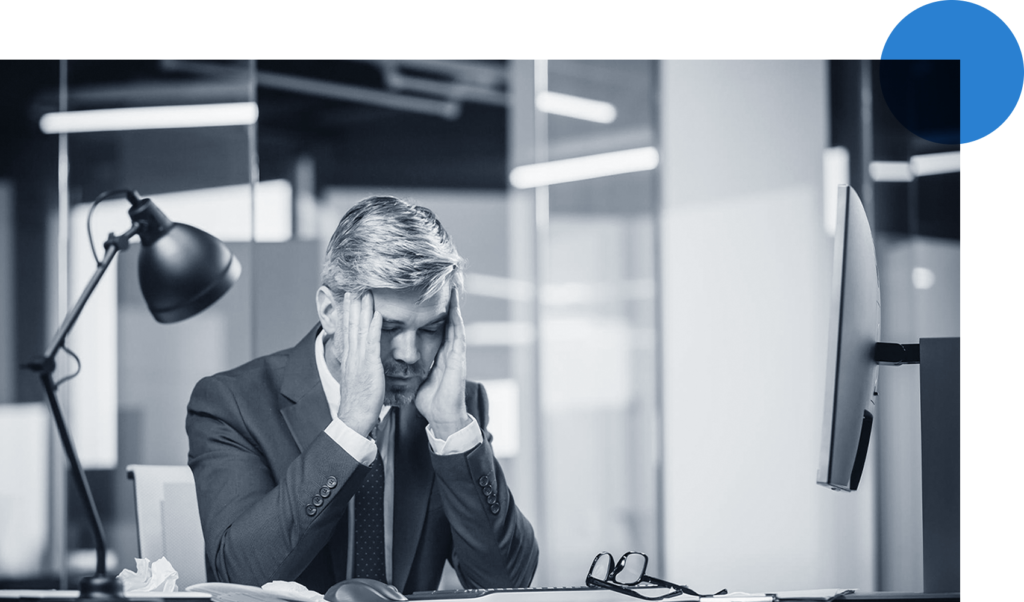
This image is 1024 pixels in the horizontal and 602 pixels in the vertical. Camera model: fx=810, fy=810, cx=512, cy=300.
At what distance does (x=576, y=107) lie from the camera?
135 inches

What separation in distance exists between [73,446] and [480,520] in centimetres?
75

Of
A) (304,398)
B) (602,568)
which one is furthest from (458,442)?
(602,568)

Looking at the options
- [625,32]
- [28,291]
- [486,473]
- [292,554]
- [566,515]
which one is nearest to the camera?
[292,554]

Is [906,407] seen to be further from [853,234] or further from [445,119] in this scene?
[853,234]

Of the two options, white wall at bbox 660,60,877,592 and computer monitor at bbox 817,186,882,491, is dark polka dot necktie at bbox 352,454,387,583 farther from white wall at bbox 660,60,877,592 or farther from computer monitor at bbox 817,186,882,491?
white wall at bbox 660,60,877,592

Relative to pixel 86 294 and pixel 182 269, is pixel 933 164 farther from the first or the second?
pixel 86 294

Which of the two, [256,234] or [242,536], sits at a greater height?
[256,234]

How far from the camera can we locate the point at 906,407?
3.13 m

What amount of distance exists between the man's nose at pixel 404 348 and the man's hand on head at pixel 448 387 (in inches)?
2.4

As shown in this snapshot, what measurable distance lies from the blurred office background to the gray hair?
3.73 feet

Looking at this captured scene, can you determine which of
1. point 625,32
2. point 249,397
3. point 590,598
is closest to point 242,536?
point 249,397

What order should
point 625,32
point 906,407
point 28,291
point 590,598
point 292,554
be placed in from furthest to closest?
point 906,407 → point 28,291 → point 625,32 → point 292,554 → point 590,598

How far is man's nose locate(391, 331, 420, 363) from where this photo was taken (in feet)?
5.43

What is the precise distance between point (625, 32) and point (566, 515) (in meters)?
2.07
